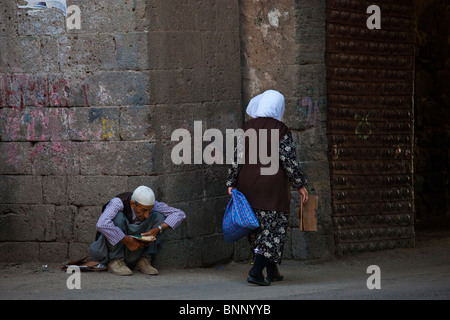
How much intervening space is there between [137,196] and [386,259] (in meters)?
3.06

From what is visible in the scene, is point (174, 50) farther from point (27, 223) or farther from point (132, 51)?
point (27, 223)

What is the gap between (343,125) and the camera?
8742 millimetres

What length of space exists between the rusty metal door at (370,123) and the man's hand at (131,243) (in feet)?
7.83

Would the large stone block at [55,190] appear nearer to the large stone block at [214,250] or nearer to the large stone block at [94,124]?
the large stone block at [94,124]

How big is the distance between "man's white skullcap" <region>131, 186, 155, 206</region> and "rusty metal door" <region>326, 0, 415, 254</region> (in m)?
2.29

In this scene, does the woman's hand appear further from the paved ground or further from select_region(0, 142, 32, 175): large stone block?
select_region(0, 142, 32, 175): large stone block

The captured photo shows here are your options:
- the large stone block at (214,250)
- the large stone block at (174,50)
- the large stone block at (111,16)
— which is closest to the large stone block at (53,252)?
the large stone block at (214,250)

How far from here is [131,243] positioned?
7.18 m

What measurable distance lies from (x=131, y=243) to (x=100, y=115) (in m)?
1.28

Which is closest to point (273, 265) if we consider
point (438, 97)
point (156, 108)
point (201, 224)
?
point (201, 224)

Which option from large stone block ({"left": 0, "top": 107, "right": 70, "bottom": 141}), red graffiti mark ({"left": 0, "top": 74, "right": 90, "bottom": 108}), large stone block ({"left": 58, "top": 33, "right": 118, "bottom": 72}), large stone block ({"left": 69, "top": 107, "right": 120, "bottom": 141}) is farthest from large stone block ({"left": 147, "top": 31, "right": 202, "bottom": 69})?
large stone block ({"left": 0, "top": 107, "right": 70, "bottom": 141})

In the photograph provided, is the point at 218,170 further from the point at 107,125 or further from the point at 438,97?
the point at 438,97

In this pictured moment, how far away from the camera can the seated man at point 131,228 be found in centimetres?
714

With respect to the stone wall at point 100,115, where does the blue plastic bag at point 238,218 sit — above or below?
below
